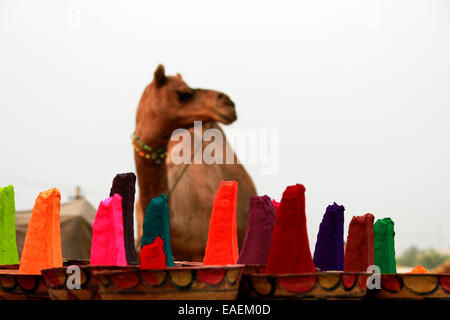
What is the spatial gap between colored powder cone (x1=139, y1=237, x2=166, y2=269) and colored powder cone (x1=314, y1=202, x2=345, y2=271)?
31cm

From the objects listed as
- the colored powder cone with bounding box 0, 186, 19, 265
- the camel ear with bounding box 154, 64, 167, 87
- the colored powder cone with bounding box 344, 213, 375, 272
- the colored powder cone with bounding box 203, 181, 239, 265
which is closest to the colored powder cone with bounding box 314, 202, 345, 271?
the colored powder cone with bounding box 344, 213, 375, 272

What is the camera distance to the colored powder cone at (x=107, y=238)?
2.57ft

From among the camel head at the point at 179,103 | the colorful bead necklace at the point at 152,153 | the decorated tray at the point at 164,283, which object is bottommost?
Result: the decorated tray at the point at 164,283

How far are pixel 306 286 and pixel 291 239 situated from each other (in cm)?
7

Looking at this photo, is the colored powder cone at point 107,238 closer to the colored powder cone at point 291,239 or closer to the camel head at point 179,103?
the colored powder cone at point 291,239

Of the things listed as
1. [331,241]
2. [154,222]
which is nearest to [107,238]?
[154,222]

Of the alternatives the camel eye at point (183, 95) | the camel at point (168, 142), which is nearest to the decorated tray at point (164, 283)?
the camel at point (168, 142)

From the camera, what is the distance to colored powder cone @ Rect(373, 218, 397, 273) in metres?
0.89

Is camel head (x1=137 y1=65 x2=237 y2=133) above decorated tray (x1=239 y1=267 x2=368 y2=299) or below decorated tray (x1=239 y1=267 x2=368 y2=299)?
above

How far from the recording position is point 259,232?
820mm

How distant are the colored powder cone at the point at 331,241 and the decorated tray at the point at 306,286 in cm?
17

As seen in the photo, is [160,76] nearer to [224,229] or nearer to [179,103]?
[179,103]

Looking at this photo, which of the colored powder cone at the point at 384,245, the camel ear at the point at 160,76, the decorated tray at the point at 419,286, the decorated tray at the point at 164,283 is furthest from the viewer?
the camel ear at the point at 160,76

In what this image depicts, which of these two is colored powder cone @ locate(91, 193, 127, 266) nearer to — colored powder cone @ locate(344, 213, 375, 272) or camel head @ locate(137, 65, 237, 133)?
colored powder cone @ locate(344, 213, 375, 272)
